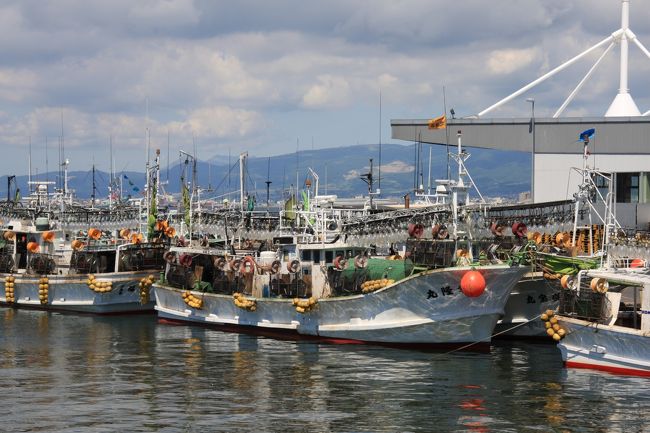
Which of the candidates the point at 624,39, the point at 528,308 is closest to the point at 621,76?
the point at 624,39

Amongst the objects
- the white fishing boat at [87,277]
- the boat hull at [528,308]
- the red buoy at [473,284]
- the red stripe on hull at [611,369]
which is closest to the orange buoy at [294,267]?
the boat hull at [528,308]

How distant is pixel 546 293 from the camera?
49.8 meters

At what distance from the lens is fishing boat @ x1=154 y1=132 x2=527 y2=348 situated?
45656mm

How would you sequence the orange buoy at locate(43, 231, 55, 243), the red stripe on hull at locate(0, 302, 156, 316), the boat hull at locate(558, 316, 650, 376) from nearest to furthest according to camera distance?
the boat hull at locate(558, 316, 650, 376) → the red stripe on hull at locate(0, 302, 156, 316) → the orange buoy at locate(43, 231, 55, 243)

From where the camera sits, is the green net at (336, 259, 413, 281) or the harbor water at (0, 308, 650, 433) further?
the green net at (336, 259, 413, 281)

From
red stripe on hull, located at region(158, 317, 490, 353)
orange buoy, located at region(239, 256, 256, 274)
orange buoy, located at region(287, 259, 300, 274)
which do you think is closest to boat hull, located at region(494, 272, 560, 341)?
red stripe on hull, located at region(158, 317, 490, 353)

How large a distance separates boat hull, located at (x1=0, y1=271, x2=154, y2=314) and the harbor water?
11592 millimetres

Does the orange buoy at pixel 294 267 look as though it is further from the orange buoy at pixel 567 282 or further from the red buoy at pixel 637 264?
the red buoy at pixel 637 264

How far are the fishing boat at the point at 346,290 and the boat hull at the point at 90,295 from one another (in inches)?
130

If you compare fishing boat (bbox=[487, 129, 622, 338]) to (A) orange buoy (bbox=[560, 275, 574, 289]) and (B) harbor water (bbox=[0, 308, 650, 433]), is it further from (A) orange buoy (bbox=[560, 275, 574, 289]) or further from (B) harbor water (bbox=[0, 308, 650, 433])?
(B) harbor water (bbox=[0, 308, 650, 433])

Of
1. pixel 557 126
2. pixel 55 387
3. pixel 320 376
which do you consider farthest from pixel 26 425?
pixel 557 126

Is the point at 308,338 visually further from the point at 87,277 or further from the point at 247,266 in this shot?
the point at 87,277

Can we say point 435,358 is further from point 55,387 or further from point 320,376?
point 55,387

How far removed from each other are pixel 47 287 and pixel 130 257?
5805mm
